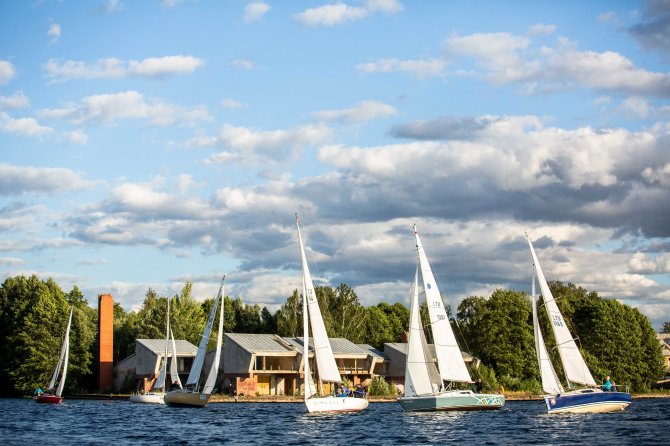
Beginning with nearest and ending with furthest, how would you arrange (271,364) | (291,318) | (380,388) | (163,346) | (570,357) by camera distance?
(570,357), (380,388), (271,364), (163,346), (291,318)

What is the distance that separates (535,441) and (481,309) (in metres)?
73.7

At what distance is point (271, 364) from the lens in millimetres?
107375

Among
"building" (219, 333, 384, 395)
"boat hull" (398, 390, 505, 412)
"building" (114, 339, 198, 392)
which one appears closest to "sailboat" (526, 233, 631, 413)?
"boat hull" (398, 390, 505, 412)

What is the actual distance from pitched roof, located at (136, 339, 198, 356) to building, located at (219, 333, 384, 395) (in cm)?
545

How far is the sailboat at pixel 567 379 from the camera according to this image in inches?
2319

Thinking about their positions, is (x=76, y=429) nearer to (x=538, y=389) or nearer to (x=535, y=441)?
(x=535, y=441)

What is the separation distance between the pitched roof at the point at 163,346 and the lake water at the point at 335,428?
3679 centimetres

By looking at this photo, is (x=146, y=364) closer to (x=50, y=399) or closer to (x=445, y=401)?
(x=50, y=399)

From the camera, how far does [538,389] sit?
111 meters

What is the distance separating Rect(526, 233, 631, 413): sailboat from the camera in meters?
58.9

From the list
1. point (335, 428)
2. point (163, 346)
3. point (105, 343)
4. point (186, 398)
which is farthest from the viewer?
point (105, 343)

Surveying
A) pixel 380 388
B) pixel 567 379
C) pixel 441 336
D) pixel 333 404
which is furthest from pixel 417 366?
pixel 380 388

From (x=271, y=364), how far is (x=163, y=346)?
15282 millimetres

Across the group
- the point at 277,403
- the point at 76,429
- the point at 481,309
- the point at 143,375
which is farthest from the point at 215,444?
the point at 481,309
